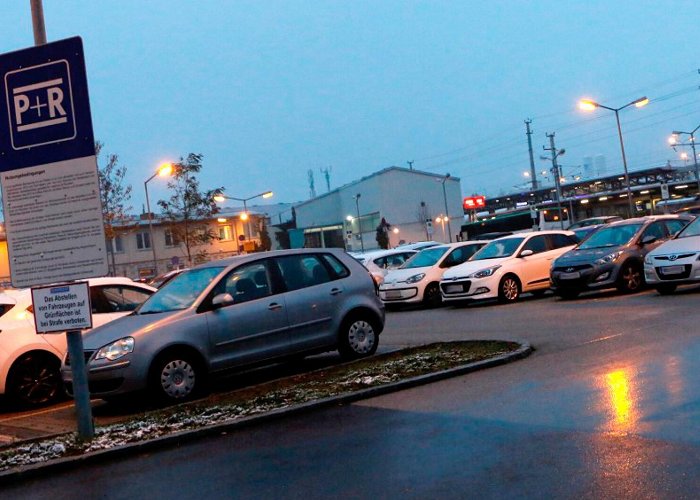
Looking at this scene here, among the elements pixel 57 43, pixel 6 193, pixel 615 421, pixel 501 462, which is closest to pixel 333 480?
pixel 501 462

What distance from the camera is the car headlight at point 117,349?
976cm

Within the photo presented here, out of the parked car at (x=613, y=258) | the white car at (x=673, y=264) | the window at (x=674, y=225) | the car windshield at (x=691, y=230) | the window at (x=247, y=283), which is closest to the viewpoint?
the window at (x=247, y=283)

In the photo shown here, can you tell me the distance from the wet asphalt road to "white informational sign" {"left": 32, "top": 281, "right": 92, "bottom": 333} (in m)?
1.36

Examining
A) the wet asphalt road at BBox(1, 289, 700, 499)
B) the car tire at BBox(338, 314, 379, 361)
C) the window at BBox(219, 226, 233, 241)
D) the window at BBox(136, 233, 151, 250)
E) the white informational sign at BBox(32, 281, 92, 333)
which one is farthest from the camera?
the window at BBox(219, 226, 233, 241)

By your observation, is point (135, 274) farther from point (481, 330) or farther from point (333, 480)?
point (333, 480)

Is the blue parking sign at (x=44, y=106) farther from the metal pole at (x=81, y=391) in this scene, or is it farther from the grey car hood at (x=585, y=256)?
the grey car hood at (x=585, y=256)

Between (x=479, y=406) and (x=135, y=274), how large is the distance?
60.9m

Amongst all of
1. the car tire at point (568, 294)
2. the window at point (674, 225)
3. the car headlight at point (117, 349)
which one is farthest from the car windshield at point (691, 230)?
the car headlight at point (117, 349)

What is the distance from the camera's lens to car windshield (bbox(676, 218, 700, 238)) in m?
17.0

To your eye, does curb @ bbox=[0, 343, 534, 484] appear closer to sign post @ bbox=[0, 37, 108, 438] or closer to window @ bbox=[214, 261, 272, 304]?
sign post @ bbox=[0, 37, 108, 438]

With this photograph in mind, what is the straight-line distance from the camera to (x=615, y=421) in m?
6.84

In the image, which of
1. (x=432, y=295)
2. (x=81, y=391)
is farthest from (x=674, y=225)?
(x=81, y=391)

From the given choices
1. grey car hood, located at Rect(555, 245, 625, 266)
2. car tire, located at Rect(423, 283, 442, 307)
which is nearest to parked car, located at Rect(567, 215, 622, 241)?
grey car hood, located at Rect(555, 245, 625, 266)

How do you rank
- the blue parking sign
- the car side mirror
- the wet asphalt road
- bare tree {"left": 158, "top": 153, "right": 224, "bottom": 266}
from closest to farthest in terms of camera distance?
the wet asphalt road, the blue parking sign, the car side mirror, bare tree {"left": 158, "top": 153, "right": 224, "bottom": 266}
